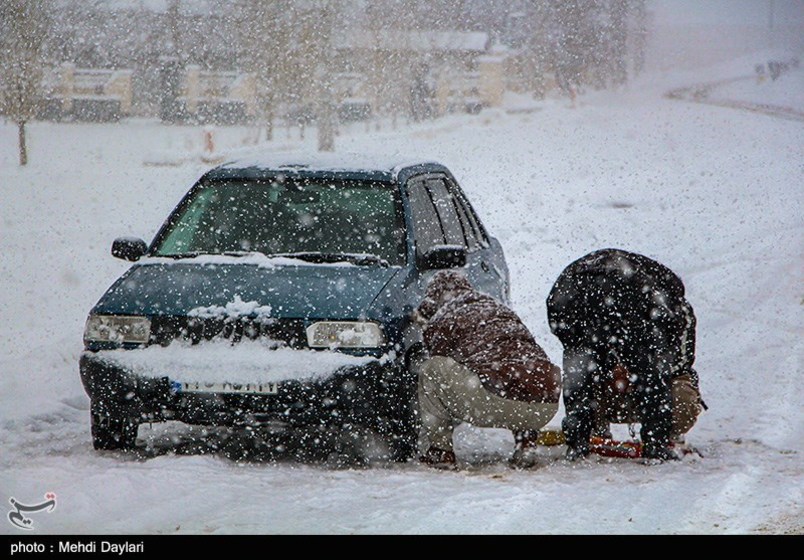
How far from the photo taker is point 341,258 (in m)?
7.43

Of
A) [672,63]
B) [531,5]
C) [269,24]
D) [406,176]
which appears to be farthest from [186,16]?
[672,63]

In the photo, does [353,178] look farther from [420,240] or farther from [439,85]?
[439,85]

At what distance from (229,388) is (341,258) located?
4.04ft

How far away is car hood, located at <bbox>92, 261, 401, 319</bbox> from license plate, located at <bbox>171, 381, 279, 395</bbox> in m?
0.40

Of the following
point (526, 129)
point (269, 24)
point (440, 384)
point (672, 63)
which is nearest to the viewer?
point (440, 384)

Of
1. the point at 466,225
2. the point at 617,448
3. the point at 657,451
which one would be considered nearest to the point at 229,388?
the point at 617,448

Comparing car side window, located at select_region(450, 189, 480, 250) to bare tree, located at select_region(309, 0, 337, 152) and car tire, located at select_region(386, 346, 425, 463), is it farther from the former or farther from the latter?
bare tree, located at select_region(309, 0, 337, 152)

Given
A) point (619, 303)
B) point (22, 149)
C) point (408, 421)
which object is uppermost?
point (619, 303)

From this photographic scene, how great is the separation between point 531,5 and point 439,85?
46.2 ft

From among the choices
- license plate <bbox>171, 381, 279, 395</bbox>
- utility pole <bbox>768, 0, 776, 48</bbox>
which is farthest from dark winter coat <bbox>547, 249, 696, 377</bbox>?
utility pole <bbox>768, 0, 776, 48</bbox>

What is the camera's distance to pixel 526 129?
4594 centimetres

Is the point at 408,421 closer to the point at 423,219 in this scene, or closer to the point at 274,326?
the point at 274,326

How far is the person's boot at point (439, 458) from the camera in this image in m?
6.90
